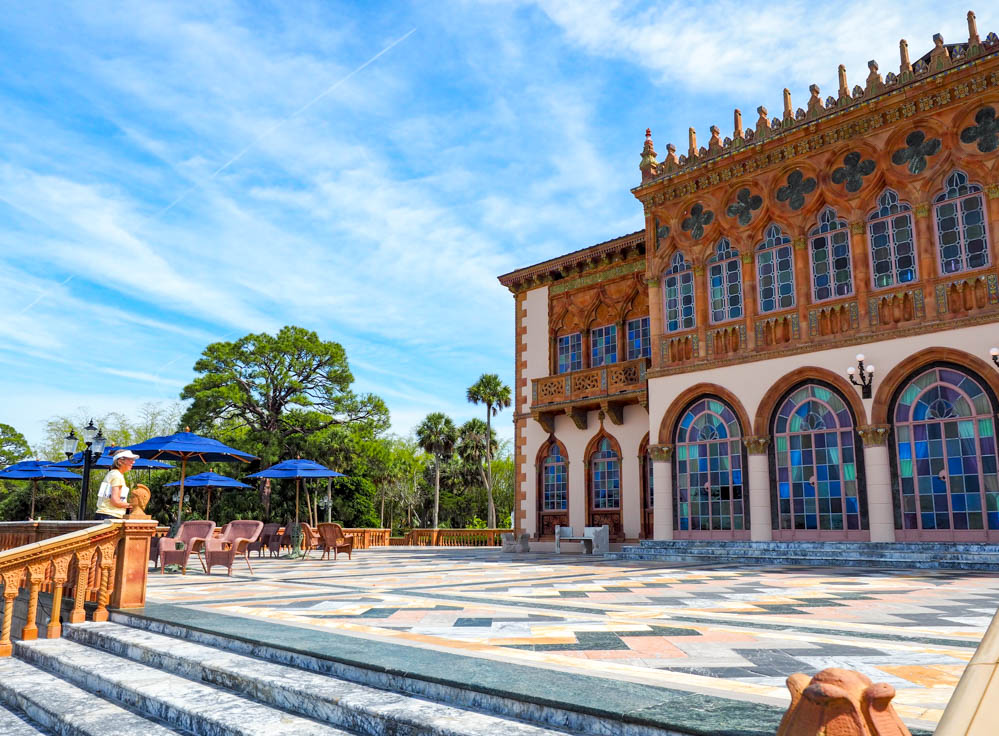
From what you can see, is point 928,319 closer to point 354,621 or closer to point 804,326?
point 804,326

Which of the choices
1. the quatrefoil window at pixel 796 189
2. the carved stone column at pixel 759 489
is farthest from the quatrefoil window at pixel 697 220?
the carved stone column at pixel 759 489

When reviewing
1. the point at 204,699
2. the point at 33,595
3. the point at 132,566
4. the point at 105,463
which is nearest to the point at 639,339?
the point at 105,463

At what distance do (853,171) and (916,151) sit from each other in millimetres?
1182

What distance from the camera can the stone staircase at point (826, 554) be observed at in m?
12.4

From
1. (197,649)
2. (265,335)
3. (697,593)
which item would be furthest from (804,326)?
(265,335)

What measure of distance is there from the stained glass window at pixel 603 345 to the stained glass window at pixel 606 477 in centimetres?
227

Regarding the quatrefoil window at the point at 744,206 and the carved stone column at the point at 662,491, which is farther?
the carved stone column at the point at 662,491

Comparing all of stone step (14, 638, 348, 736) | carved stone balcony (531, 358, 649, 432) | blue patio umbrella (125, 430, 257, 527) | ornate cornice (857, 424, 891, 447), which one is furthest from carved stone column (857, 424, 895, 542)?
stone step (14, 638, 348, 736)

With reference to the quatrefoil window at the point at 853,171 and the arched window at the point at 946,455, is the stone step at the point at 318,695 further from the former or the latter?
the quatrefoil window at the point at 853,171

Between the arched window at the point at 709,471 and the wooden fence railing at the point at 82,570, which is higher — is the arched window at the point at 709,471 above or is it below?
above

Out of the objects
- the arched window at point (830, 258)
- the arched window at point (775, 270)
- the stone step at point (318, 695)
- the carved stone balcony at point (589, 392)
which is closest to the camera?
the stone step at point (318, 695)

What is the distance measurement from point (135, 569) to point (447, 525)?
136 feet

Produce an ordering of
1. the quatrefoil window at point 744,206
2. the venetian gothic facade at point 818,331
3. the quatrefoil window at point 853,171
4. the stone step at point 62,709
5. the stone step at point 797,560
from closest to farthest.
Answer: the stone step at point 62,709 → the stone step at point 797,560 → the venetian gothic facade at point 818,331 → the quatrefoil window at point 853,171 → the quatrefoil window at point 744,206

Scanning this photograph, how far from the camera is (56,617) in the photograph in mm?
6809
